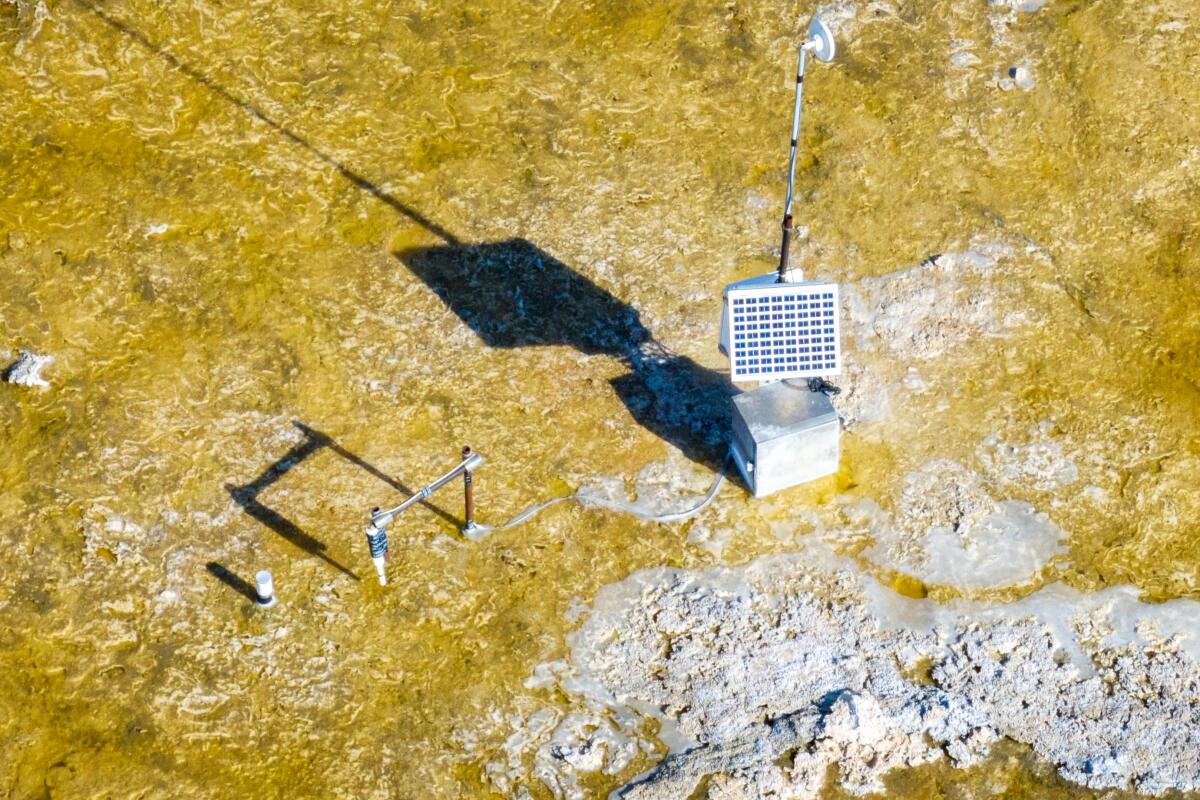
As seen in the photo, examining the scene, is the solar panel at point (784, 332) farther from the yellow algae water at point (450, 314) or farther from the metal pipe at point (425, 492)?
the metal pipe at point (425, 492)

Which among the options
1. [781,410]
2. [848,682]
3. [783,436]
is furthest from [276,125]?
[848,682]

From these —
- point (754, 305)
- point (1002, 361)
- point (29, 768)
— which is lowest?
point (29, 768)

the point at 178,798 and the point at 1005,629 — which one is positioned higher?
the point at 1005,629

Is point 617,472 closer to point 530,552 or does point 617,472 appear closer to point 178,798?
point 530,552

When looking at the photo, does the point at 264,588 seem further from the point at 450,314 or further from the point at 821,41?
the point at 821,41

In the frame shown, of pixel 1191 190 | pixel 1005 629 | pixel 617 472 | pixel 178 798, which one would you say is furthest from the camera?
pixel 1191 190

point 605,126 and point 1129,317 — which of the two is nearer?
point 1129,317

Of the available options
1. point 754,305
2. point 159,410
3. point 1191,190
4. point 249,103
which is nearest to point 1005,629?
point 754,305
